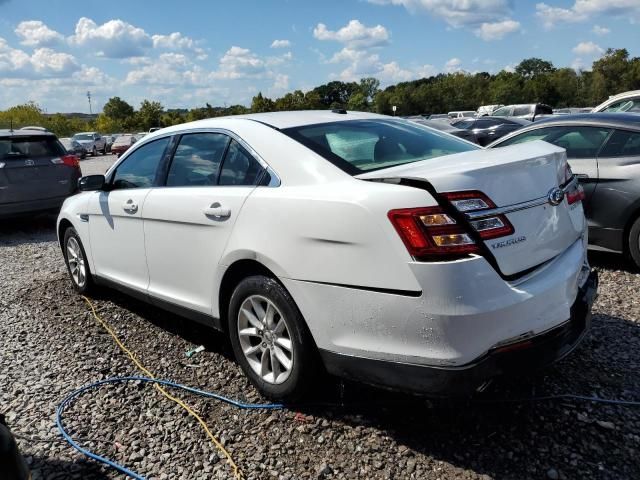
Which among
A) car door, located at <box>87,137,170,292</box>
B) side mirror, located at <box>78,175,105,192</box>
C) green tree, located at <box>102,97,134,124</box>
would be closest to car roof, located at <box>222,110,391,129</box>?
car door, located at <box>87,137,170,292</box>

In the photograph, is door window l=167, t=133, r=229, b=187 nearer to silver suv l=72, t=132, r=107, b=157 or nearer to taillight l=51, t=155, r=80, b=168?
taillight l=51, t=155, r=80, b=168

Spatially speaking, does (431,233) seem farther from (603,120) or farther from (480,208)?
(603,120)

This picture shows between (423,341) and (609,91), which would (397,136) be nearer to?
(423,341)

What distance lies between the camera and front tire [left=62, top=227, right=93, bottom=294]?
521 centimetres

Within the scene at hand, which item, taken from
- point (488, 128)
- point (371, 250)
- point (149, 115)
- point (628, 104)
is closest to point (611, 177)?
point (371, 250)

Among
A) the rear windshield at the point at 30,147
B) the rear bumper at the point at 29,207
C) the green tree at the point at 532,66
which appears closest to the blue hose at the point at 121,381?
the rear bumper at the point at 29,207

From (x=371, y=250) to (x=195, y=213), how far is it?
143 centimetres

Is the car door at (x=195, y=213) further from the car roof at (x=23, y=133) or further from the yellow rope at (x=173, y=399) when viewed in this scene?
the car roof at (x=23, y=133)

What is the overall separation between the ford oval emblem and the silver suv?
132ft

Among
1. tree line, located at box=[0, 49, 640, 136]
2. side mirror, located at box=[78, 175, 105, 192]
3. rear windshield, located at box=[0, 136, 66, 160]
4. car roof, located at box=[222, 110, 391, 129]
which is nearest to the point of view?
car roof, located at box=[222, 110, 391, 129]

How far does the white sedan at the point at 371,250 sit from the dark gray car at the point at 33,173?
634 cm

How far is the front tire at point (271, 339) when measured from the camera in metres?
2.89

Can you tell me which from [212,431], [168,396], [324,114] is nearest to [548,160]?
[324,114]

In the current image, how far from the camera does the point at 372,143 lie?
3.32 meters
